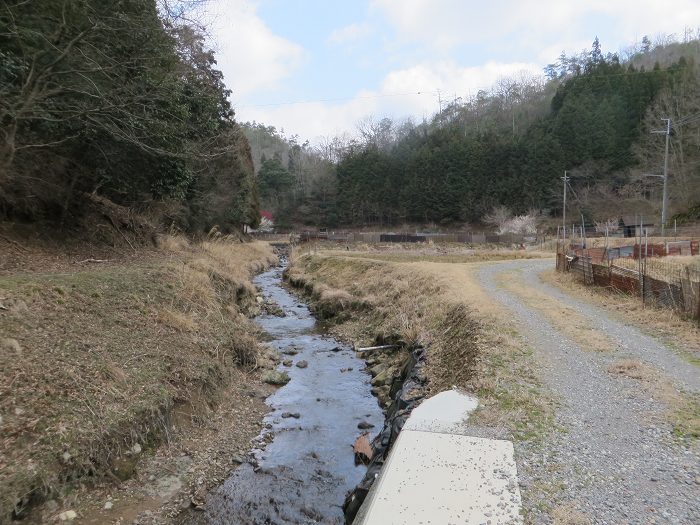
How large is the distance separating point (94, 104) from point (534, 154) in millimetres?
66197

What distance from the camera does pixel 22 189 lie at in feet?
40.3

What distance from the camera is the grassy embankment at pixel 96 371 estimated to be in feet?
16.4

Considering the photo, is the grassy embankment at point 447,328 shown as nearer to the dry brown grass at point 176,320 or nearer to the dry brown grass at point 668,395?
the dry brown grass at point 668,395

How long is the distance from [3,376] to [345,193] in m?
77.8

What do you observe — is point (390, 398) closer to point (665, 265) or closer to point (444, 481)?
point (444, 481)

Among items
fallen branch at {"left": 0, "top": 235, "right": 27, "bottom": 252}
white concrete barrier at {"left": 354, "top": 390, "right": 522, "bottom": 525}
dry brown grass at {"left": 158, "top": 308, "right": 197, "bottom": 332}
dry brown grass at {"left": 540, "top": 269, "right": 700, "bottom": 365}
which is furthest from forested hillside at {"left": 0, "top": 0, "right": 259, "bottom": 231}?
dry brown grass at {"left": 540, "top": 269, "right": 700, "bottom": 365}

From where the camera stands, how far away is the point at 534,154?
218 feet

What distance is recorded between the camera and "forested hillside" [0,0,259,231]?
323 inches

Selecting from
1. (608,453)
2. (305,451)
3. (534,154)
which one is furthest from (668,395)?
(534,154)

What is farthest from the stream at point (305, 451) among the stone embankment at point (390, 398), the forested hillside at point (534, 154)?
the forested hillside at point (534, 154)

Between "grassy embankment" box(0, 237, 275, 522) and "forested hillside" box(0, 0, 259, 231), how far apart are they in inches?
125

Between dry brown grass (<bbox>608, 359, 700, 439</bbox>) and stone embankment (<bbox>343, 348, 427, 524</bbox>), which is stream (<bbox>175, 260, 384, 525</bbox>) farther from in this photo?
dry brown grass (<bbox>608, 359, 700, 439</bbox>)

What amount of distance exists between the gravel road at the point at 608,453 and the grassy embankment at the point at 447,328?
382mm

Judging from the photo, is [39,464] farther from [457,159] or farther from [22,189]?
[457,159]
